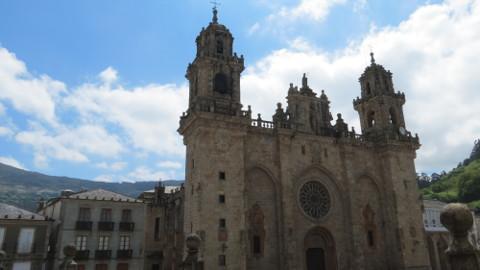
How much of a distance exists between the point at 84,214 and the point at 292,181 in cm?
1670

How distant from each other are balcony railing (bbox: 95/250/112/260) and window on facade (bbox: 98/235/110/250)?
1.08ft

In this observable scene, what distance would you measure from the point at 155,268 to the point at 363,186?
2109 cm

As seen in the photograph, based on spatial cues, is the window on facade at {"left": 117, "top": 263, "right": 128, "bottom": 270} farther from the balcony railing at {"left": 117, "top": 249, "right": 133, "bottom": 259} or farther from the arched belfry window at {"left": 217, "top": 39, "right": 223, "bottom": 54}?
the arched belfry window at {"left": 217, "top": 39, "right": 223, "bottom": 54}

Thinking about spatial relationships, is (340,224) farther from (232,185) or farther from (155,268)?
(155,268)

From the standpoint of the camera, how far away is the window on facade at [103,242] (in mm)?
27938

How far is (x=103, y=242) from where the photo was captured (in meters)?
28.1

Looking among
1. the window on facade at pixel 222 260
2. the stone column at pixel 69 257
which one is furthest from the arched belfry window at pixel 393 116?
the stone column at pixel 69 257

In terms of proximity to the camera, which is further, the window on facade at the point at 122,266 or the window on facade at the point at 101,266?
the window on facade at the point at 122,266

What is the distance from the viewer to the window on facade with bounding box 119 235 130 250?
28734mm

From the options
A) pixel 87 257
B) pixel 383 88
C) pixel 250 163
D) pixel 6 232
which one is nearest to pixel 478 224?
pixel 383 88

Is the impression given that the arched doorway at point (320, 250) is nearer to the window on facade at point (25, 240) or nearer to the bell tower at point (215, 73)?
the bell tower at point (215, 73)

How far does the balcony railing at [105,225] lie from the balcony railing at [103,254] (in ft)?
5.54

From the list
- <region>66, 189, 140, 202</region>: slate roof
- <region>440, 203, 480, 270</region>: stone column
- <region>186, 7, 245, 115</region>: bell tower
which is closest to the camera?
<region>440, 203, 480, 270</region>: stone column

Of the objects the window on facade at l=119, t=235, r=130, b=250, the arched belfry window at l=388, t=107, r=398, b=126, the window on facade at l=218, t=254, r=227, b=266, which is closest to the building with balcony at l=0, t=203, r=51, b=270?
the window on facade at l=119, t=235, r=130, b=250
